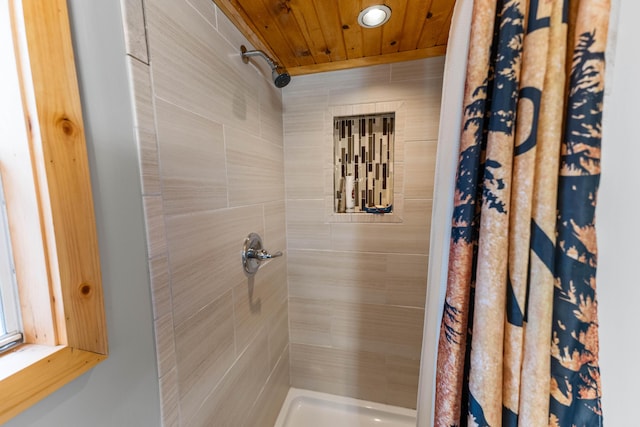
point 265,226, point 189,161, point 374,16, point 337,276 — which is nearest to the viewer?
point 189,161

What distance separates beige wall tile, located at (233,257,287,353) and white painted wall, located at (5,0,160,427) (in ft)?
1.45

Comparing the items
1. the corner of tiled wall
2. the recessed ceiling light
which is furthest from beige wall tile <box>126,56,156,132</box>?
the recessed ceiling light

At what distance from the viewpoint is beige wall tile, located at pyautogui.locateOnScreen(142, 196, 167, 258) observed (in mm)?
616

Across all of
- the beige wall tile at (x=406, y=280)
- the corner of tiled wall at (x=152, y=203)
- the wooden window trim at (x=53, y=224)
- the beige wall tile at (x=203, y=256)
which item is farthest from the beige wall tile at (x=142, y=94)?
the beige wall tile at (x=406, y=280)

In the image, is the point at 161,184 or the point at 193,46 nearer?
the point at 161,184

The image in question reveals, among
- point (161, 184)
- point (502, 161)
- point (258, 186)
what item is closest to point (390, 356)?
point (258, 186)

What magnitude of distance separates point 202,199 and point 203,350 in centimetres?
52

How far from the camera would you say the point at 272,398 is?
141cm

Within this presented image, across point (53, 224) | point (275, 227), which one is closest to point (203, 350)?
point (53, 224)

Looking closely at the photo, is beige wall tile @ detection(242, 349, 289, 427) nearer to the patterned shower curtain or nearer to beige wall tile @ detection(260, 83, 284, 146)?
the patterned shower curtain

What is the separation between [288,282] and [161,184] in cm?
113

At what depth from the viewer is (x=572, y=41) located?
0.42 m

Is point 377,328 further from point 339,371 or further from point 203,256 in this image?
point 203,256

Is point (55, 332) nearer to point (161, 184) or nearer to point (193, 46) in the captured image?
point (161, 184)
